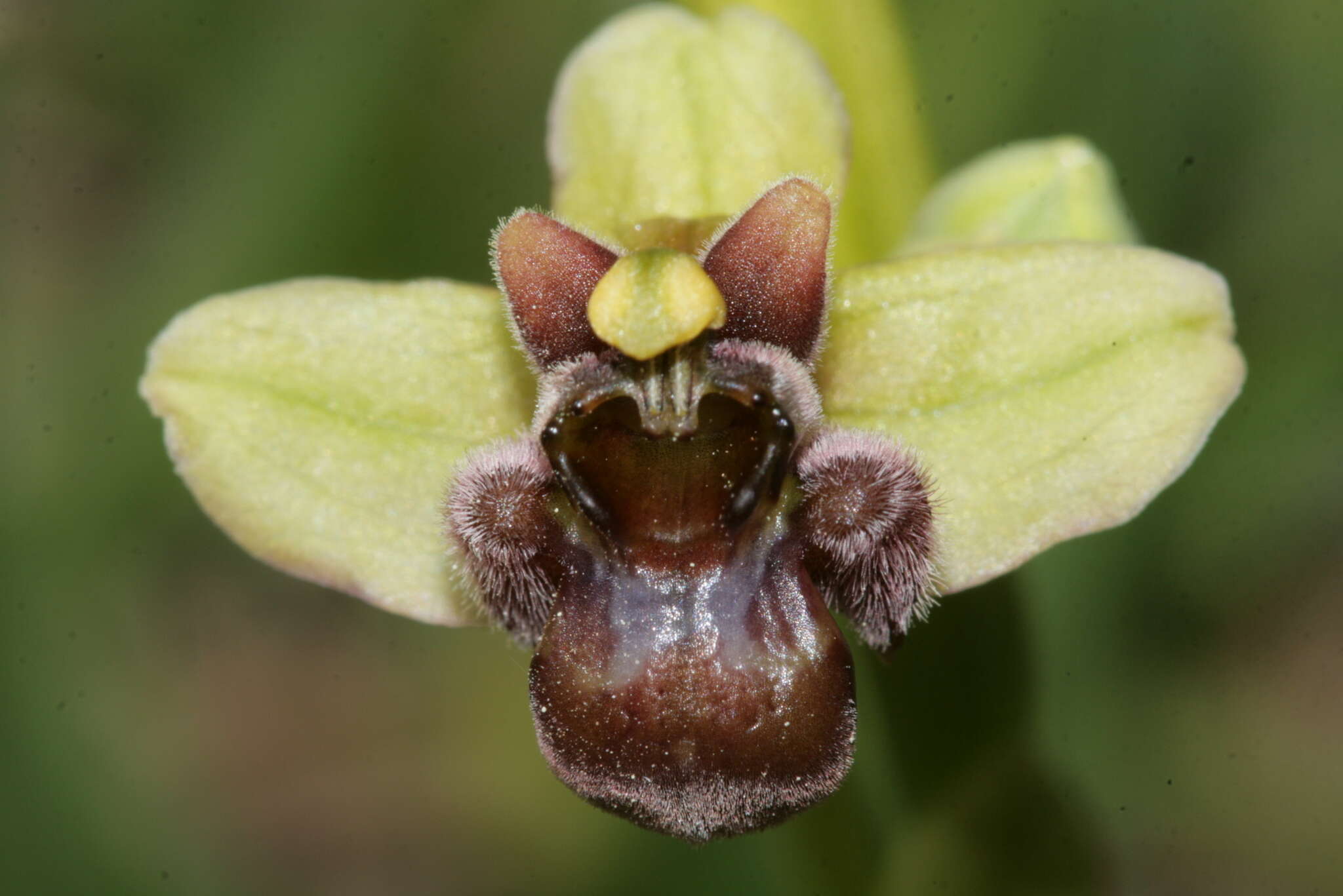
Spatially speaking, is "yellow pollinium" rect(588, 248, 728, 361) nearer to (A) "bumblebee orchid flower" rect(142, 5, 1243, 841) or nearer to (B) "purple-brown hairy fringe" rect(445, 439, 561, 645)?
(A) "bumblebee orchid flower" rect(142, 5, 1243, 841)

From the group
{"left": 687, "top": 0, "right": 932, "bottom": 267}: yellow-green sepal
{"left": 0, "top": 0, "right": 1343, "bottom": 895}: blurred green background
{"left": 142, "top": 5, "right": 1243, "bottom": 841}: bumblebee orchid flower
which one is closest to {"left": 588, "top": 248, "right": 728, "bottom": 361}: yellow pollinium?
{"left": 142, "top": 5, "right": 1243, "bottom": 841}: bumblebee orchid flower

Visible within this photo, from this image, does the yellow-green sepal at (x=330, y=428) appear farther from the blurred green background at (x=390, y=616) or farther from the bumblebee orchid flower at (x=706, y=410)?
the blurred green background at (x=390, y=616)

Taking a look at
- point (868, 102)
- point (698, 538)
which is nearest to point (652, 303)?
point (698, 538)

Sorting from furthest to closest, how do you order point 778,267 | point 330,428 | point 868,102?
point 868,102
point 330,428
point 778,267

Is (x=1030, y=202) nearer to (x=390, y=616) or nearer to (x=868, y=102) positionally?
(x=868, y=102)

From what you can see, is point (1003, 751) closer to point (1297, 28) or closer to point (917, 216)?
point (917, 216)

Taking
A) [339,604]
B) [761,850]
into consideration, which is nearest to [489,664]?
[339,604]

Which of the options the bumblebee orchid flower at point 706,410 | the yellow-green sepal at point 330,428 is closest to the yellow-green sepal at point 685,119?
the bumblebee orchid flower at point 706,410
